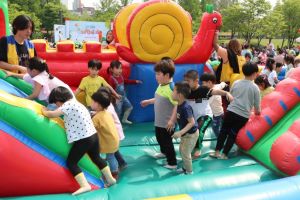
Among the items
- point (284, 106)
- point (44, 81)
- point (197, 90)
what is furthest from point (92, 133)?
point (284, 106)

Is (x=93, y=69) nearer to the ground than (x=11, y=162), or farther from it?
farther from it

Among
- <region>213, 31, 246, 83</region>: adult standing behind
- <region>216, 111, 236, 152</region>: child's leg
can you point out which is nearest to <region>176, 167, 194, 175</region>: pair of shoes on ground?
<region>216, 111, 236, 152</region>: child's leg

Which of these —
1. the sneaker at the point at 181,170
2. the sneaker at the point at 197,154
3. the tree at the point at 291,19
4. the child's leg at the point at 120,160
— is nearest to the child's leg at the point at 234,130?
the sneaker at the point at 197,154

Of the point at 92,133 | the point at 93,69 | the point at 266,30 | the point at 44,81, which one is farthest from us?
the point at 266,30

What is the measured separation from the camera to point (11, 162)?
2.25 m

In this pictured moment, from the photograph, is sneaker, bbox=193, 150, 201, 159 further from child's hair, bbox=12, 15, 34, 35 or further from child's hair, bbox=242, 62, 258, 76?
child's hair, bbox=12, 15, 34, 35

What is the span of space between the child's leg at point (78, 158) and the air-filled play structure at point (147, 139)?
0.05 meters

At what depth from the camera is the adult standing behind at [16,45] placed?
3.06m

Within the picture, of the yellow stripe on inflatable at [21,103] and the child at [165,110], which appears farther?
the child at [165,110]

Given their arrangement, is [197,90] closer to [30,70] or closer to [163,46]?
[163,46]

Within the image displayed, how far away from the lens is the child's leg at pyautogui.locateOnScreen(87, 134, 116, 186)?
2.49 meters

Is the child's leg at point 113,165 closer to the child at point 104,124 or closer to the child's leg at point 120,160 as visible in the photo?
the child at point 104,124

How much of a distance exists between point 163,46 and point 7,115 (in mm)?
2468

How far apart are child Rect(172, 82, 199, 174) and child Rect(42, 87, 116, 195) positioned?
29.2 inches
